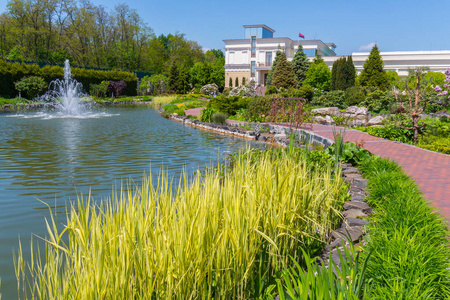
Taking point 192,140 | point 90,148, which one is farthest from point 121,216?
point 192,140

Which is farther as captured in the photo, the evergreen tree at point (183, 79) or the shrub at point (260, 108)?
the evergreen tree at point (183, 79)

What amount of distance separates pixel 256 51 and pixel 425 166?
154 ft

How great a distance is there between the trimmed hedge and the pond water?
17.6 metres

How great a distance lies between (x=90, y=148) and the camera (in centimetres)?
1024

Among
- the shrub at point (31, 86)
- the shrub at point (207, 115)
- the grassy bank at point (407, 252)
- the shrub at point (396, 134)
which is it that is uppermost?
the shrub at point (31, 86)

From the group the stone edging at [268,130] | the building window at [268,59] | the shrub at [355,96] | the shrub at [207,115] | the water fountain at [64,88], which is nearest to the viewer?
the stone edging at [268,130]

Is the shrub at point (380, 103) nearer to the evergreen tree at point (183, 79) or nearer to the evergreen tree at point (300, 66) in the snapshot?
the evergreen tree at point (300, 66)

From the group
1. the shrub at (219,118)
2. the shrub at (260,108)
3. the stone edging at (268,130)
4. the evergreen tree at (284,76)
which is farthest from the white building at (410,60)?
the stone edging at (268,130)

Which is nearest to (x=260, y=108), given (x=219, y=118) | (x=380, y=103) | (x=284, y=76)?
(x=219, y=118)

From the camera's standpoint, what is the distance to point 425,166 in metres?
6.99

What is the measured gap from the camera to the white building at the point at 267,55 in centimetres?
4461

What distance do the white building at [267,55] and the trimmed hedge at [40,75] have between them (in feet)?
58.9

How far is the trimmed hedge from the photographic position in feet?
99.1

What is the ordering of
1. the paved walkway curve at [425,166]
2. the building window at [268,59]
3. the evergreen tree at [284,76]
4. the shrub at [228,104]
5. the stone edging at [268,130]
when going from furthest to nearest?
1. the building window at [268,59]
2. the evergreen tree at [284,76]
3. the shrub at [228,104]
4. the stone edging at [268,130]
5. the paved walkway curve at [425,166]
